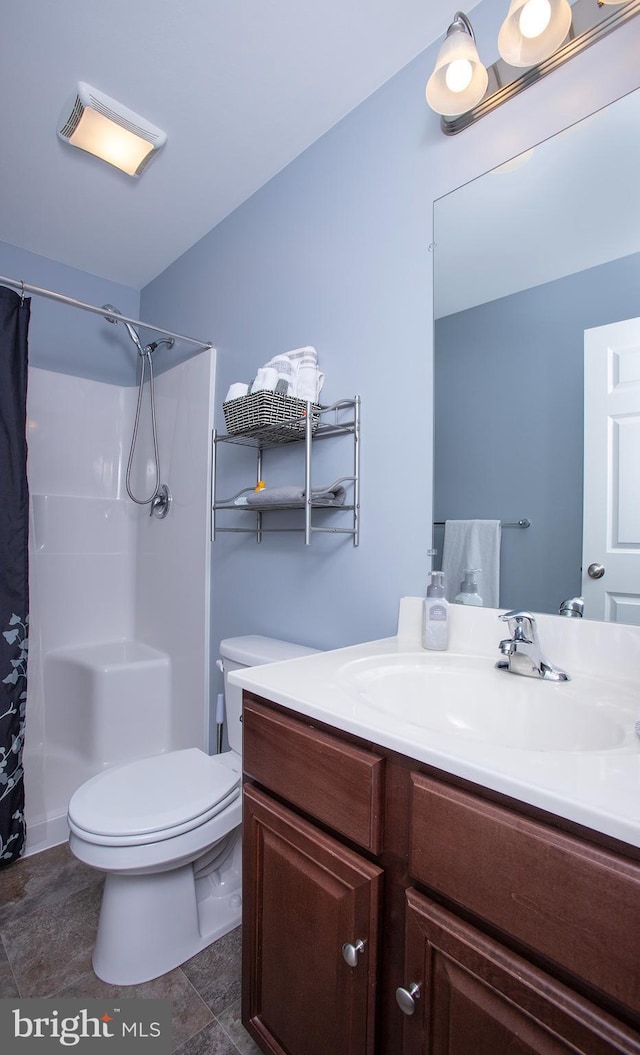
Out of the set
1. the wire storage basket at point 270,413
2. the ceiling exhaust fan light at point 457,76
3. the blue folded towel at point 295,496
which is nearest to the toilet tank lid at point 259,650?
the blue folded towel at point 295,496

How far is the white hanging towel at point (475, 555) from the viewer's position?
1129 mm

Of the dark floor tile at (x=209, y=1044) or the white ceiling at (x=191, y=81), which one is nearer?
the dark floor tile at (x=209, y=1044)

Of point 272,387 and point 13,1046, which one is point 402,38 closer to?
point 272,387

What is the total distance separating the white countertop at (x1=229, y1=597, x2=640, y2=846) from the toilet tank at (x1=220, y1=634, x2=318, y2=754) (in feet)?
1.24

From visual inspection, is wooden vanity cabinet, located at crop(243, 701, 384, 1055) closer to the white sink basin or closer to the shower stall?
the white sink basin

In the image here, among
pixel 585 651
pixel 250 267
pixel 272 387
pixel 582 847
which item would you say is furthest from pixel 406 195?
pixel 582 847

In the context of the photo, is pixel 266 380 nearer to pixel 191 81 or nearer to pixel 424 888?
pixel 191 81

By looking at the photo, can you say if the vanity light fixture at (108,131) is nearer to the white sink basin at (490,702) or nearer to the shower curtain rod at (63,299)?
the shower curtain rod at (63,299)

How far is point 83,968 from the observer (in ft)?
4.20

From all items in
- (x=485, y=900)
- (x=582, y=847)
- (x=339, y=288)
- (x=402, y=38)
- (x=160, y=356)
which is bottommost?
(x=485, y=900)

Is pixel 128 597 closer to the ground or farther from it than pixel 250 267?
closer to the ground

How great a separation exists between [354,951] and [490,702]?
45 cm

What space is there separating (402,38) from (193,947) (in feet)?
8.14

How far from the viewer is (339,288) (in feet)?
4.83
